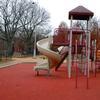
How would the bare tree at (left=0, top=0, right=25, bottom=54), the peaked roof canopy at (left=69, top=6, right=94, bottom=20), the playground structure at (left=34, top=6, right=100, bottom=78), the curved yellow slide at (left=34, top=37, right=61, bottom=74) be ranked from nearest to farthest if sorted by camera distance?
the curved yellow slide at (left=34, top=37, right=61, bottom=74), the playground structure at (left=34, top=6, right=100, bottom=78), the peaked roof canopy at (left=69, top=6, right=94, bottom=20), the bare tree at (left=0, top=0, right=25, bottom=54)

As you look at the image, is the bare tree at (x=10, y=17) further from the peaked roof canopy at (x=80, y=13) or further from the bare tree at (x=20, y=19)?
the peaked roof canopy at (x=80, y=13)

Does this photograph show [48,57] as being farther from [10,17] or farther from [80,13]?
[10,17]

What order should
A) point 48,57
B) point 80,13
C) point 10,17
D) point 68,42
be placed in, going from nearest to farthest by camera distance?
point 48,57 → point 68,42 → point 80,13 → point 10,17

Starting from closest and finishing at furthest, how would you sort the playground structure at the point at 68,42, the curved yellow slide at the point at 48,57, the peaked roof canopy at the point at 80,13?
the curved yellow slide at the point at 48,57 < the playground structure at the point at 68,42 < the peaked roof canopy at the point at 80,13

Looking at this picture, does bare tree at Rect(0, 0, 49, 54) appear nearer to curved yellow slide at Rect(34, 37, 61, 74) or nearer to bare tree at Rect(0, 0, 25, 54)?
bare tree at Rect(0, 0, 25, 54)

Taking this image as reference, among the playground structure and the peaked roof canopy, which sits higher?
the peaked roof canopy

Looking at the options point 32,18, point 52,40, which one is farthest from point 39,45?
point 32,18

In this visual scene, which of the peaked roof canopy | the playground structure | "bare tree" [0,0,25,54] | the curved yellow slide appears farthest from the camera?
"bare tree" [0,0,25,54]

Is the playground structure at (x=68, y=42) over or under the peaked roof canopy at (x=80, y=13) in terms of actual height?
under

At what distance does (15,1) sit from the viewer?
81.7m

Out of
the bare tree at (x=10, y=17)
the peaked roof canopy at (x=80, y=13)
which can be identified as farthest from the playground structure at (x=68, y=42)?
the bare tree at (x=10, y=17)

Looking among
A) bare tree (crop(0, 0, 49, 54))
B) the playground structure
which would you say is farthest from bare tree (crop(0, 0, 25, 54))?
the playground structure

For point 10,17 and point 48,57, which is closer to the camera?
point 48,57

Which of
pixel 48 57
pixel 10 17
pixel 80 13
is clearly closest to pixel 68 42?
pixel 48 57
